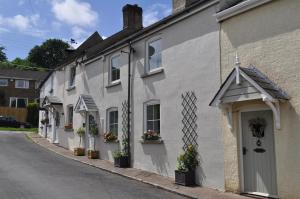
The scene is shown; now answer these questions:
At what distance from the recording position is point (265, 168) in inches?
382

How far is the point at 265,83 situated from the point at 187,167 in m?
3.95

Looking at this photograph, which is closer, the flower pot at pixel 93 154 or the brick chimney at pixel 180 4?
the brick chimney at pixel 180 4

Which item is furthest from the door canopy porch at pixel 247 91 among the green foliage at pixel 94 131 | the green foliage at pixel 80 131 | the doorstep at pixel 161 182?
the green foliage at pixel 80 131

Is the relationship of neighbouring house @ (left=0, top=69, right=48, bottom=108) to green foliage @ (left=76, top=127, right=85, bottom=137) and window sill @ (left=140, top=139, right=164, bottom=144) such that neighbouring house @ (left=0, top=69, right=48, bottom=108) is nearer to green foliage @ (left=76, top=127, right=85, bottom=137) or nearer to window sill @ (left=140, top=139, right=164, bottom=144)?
green foliage @ (left=76, top=127, right=85, bottom=137)

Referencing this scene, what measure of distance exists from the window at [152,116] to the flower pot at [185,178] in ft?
8.99

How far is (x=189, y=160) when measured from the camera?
38.5 feet

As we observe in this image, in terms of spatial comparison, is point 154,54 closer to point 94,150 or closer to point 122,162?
point 122,162

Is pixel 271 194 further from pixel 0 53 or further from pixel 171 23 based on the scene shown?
pixel 0 53

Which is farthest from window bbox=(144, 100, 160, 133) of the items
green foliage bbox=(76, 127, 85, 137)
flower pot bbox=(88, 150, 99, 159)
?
green foliage bbox=(76, 127, 85, 137)

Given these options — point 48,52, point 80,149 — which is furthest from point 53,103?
point 48,52

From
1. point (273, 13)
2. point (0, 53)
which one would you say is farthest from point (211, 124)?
point (0, 53)

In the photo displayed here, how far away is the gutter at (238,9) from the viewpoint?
33.0 ft

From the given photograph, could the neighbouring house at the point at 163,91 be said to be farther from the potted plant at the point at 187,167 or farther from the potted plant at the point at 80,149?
the potted plant at the point at 80,149

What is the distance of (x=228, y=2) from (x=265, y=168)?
524 centimetres
